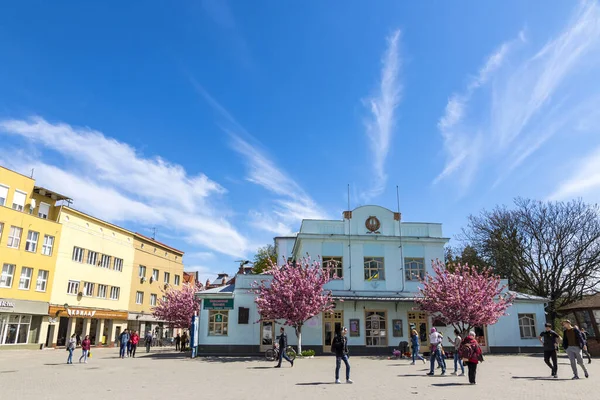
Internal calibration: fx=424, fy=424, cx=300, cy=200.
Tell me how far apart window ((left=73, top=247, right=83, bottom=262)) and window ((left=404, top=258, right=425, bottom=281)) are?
2884cm

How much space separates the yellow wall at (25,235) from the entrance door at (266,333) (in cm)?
1948

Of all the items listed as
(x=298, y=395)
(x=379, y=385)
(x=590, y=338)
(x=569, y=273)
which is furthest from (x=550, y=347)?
(x=569, y=273)

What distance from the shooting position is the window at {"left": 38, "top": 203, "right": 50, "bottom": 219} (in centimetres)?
3619

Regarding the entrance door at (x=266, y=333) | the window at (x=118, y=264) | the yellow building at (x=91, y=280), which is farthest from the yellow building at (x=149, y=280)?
the entrance door at (x=266, y=333)

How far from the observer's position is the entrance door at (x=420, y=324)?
28.0m

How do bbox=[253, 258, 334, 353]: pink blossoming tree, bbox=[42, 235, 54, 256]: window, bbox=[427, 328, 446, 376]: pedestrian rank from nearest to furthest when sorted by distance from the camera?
bbox=[427, 328, 446, 376]: pedestrian < bbox=[253, 258, 334, 353]: pink blossoming tree < bbox=[42, 235, 54, 256]: window

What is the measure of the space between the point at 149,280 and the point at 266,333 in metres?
25.8

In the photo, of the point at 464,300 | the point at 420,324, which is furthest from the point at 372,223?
the point at 464,300

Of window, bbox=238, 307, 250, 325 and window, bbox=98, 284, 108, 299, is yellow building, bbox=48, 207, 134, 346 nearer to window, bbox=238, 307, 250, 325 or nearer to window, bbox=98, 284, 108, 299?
window, bbox=98, 284, 108, 299

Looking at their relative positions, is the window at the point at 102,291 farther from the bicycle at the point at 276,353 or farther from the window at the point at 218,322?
the bicycle at the point at 276,353

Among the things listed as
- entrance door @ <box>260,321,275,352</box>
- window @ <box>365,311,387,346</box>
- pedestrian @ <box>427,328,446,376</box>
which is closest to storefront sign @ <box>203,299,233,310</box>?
entrance door @ <box>260,321,275,352</box>

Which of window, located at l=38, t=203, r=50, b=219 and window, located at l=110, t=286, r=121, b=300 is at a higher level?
window, located at l=38, t=203, r=50, b=219

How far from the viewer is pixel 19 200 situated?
3434 centimetres

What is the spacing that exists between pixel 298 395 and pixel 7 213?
3144 centimetres
